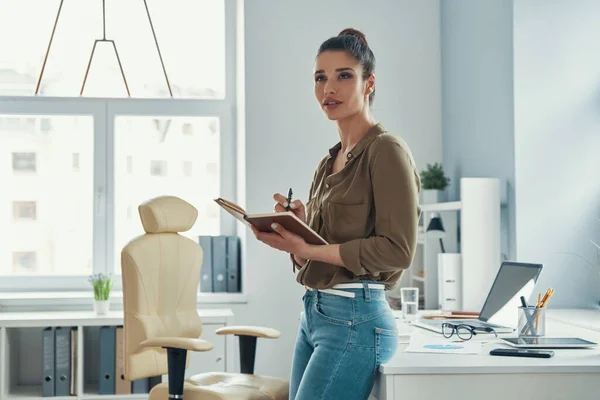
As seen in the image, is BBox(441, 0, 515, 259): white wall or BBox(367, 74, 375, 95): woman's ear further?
BBox(441, 0, 515, 259): white wall

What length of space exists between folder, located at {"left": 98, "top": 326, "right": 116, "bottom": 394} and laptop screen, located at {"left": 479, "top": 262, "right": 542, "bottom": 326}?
181 cm

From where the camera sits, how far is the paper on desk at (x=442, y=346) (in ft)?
7.07

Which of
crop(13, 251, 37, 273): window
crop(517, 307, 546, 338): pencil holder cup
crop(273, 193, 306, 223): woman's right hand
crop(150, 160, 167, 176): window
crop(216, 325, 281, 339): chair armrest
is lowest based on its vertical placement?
crop(216, 325, 281, 339): chair armrest

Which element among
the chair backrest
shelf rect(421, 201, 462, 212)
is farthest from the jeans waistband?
shelf rect(421, 201, 462, 212)

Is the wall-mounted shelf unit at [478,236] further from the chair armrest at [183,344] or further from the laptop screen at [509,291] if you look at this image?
the chair armrest at [183,344]

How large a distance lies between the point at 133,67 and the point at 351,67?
9.41 ft

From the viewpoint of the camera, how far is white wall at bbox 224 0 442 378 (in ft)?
13.3

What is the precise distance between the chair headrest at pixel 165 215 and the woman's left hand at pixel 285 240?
1490 millimetres

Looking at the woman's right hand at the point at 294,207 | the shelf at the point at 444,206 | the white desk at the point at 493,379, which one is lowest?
the white desk at the point at 493,379

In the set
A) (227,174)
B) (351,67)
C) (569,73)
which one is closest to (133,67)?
(227,174)

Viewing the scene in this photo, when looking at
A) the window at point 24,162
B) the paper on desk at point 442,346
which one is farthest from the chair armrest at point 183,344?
the window at point 24,162

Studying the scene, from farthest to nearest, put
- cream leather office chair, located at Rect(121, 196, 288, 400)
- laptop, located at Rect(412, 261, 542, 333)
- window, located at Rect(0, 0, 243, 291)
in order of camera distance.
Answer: window, located at Rect(0, 0, 243, 291) < cream leather office chair, located at Rect(121, 196, 288, 400) < laptop, located at Rect(412, 261, 542, 333)

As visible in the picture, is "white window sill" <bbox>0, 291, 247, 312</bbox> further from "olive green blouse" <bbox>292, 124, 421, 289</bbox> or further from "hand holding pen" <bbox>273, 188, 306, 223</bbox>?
"olive green blouse" <bbox>292, 124, 421, 289</bbox>

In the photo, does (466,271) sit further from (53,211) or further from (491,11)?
(53,211)
